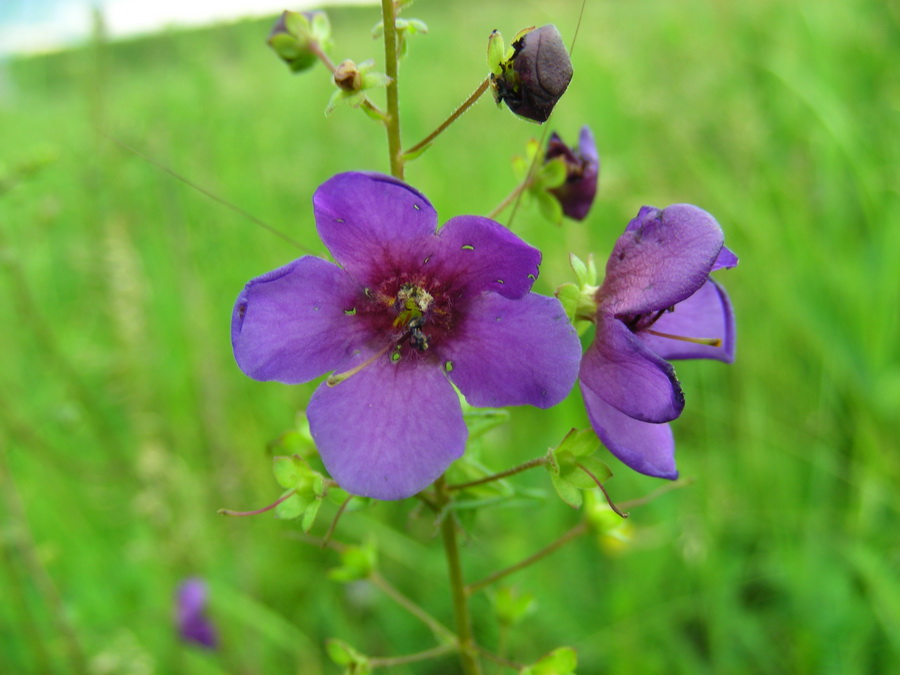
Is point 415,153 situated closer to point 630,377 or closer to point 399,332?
point 399,332

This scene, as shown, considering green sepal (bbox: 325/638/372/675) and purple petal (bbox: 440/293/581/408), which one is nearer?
purple petal (bbox: 440/293/581/408)

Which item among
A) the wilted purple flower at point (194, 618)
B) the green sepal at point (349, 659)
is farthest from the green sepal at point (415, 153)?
the wilted purple flower at point (194, 618)

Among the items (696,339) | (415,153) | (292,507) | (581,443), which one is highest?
(415,153)

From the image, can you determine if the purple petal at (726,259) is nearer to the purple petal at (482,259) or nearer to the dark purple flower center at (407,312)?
the purple petal at (482,259)

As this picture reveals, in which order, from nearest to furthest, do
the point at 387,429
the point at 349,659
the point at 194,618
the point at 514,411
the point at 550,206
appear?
the point at 387,429 < the point at 349,659 < the point at 550,206 < the point at 194,618 < the point at 514,411

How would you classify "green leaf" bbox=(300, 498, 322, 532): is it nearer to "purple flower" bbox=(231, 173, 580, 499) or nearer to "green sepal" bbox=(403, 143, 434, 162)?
"purple flower" bbox=(231, 173, 580, 499)

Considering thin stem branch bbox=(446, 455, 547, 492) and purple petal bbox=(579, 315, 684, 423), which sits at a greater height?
purple petal bbox=(579, 315, 684, 423)

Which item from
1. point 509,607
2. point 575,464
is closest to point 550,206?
point 575,464

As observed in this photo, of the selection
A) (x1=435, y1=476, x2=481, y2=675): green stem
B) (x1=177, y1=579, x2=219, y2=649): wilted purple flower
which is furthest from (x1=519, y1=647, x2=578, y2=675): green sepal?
(x1=177, y1=579, x2=219, y2=649): wilted purple flower
